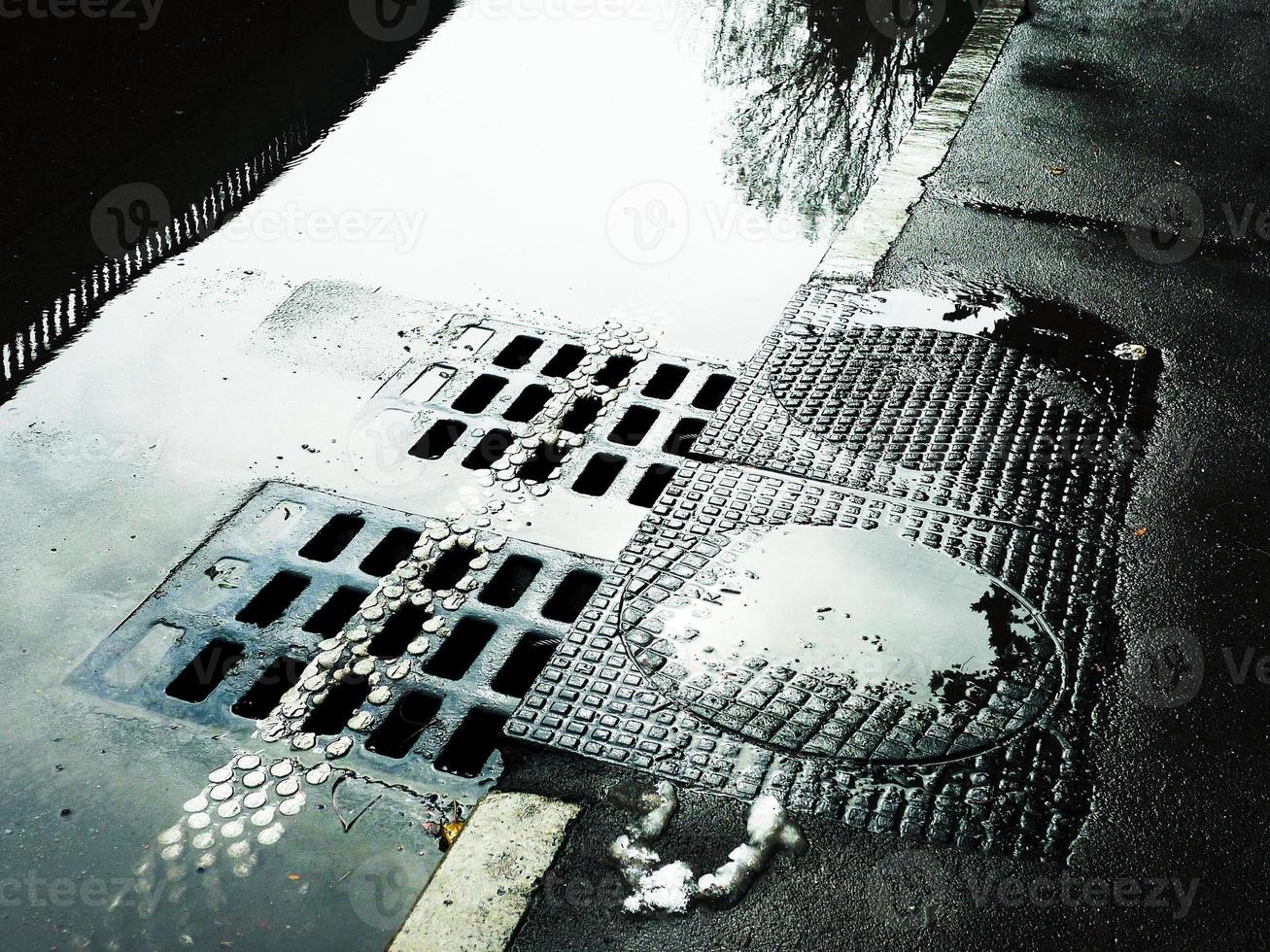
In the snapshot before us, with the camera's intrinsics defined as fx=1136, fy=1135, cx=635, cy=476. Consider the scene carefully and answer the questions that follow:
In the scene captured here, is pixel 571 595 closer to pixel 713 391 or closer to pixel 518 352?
pixel 713 391

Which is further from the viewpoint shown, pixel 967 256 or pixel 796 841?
pixel 967 256

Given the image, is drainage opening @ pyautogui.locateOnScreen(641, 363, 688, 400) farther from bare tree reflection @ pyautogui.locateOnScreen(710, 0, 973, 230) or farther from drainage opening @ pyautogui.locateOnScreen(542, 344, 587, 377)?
bare tree reflection @ pyautogui.locateOnScreen(710, 0, 973, 230)

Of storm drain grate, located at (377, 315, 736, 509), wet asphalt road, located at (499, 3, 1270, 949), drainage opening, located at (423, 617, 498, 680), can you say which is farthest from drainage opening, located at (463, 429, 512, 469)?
wet asphalt road, located at (499, 3, 1270, 949)

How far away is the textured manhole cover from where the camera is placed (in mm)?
2930

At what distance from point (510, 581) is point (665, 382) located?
1.17 metres

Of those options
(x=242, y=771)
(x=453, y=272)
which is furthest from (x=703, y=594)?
(x=453, y=272)

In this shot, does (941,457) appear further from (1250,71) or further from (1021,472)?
(1250,71)

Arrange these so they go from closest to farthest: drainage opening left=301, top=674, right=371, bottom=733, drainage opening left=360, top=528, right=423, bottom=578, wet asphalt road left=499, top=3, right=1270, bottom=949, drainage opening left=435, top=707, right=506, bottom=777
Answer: wet asphalt road left=499, top=3, right=1270, bottom=949
drainage opening left=435, top=707, right=506, bottom=777
drainage opening left=301, top=674, right=371, bottom=733
drainage opening left=360, top=528, right=423, bottom=578

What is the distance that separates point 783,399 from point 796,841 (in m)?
1.84

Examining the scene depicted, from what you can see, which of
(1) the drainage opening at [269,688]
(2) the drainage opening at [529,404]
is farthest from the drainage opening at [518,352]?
(1) the drainage opening at [269,688]

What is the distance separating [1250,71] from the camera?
6.84 m

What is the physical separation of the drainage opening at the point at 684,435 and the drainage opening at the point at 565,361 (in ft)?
1.72

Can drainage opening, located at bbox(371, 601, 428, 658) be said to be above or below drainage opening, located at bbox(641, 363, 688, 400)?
below

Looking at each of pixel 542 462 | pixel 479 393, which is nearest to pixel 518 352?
pixel 479 393
